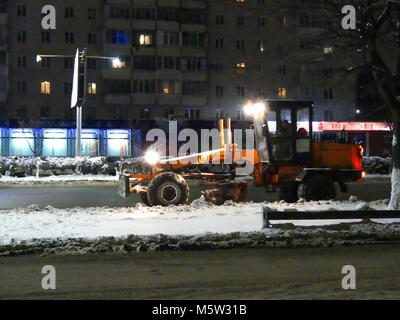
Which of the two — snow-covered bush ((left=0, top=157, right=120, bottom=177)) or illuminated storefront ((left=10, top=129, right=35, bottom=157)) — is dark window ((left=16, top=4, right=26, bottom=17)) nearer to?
illuminated storefront ((left=10, top=129, right=35, bottom=157))

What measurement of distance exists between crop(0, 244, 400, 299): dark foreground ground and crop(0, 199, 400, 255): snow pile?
1.73ft

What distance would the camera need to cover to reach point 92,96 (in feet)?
193

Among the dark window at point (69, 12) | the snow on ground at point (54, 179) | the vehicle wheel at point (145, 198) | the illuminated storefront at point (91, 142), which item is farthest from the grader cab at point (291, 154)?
the dark window at point (69, 12)

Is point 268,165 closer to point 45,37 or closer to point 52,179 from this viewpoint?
point 52,179

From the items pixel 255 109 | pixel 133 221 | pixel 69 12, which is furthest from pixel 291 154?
pixel 69 12

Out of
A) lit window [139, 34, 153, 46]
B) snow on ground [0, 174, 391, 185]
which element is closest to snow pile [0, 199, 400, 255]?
snow on ground [0, 174, 391, 185]

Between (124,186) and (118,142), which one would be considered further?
(118,142)

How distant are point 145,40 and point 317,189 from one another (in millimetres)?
45112

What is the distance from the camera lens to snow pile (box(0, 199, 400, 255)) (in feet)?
33.8

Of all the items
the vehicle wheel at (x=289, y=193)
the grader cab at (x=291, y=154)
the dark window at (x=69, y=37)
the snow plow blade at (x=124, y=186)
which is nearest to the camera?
the snow plow blade at (x=124, y=186)

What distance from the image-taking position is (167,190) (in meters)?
16.3

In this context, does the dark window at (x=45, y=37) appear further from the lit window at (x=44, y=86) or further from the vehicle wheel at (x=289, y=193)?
the vehicle wheel at (x=289, y=193)

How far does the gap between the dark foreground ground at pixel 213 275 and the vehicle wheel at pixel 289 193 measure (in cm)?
698

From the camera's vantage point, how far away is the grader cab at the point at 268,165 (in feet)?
54.5
